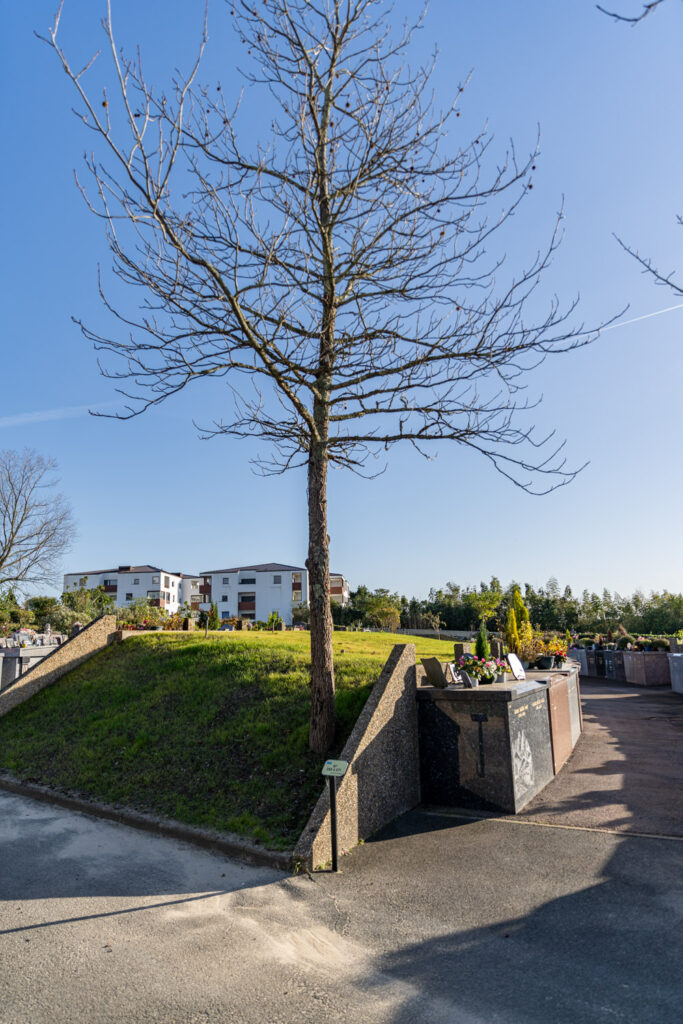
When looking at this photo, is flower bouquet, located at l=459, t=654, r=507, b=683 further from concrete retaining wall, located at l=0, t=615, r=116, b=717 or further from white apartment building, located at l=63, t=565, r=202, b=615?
white apartment building, located at l=63, t=565, r=202, b=615

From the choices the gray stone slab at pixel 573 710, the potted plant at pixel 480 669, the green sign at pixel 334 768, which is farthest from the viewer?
the gray stone slab at pixel 573 710

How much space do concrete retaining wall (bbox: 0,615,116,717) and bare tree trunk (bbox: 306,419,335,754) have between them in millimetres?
8298

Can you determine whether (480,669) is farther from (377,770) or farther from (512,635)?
(512,635)

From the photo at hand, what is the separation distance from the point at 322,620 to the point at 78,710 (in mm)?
6386

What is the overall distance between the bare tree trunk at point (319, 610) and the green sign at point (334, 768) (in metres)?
1.88

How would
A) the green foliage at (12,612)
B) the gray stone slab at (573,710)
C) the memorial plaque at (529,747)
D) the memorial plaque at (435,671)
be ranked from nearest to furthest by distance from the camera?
1. the memorial plaque at (529,747)
2. the memorial plaque at (435,671)
3. the gray stone slab at (573,710)
4. the green foliage at (12,612)

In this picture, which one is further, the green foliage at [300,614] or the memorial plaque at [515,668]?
the green foliage at [300,614]

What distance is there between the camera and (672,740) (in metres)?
12.3

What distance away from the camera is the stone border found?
6.32 m

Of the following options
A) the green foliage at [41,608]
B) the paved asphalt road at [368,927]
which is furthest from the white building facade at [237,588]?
the paved asphalt road at [368,927]

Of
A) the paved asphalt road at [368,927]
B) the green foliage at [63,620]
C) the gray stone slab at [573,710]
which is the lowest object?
the paved asphalt road at [368,927]

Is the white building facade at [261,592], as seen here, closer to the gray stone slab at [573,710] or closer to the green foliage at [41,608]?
the green foliage at [41,608]

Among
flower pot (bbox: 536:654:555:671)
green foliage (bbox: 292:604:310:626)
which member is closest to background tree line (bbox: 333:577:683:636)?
green foliage (bbox: 292:604:310:626)

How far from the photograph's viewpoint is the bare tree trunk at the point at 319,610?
816 centimetres
